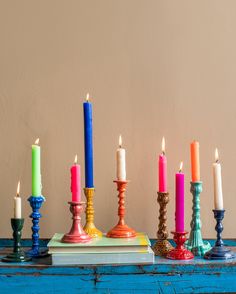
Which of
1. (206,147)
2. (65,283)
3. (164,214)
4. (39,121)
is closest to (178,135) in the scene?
(206,147)

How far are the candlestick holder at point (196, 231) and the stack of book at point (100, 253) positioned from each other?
0.42 ft

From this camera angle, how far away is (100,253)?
986 mm

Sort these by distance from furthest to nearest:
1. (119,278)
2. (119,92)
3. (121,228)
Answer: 1. (119,92)
2. (121,228)
3. (119,278)

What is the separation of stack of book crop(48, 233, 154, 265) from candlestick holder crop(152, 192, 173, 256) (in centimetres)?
8

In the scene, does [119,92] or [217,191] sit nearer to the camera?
[217,191]

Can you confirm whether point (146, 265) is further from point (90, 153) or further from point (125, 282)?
point (90, 153)

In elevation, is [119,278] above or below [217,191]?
below

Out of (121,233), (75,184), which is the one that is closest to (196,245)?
(121,233)

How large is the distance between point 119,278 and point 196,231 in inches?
8.4

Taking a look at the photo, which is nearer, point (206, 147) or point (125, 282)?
point (125, 282)

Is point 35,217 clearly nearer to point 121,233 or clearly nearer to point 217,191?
point 121,233

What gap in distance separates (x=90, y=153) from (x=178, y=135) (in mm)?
233

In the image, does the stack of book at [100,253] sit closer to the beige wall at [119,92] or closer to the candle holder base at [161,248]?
the candle holder base at [161,248]

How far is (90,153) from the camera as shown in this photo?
42.4 inches
